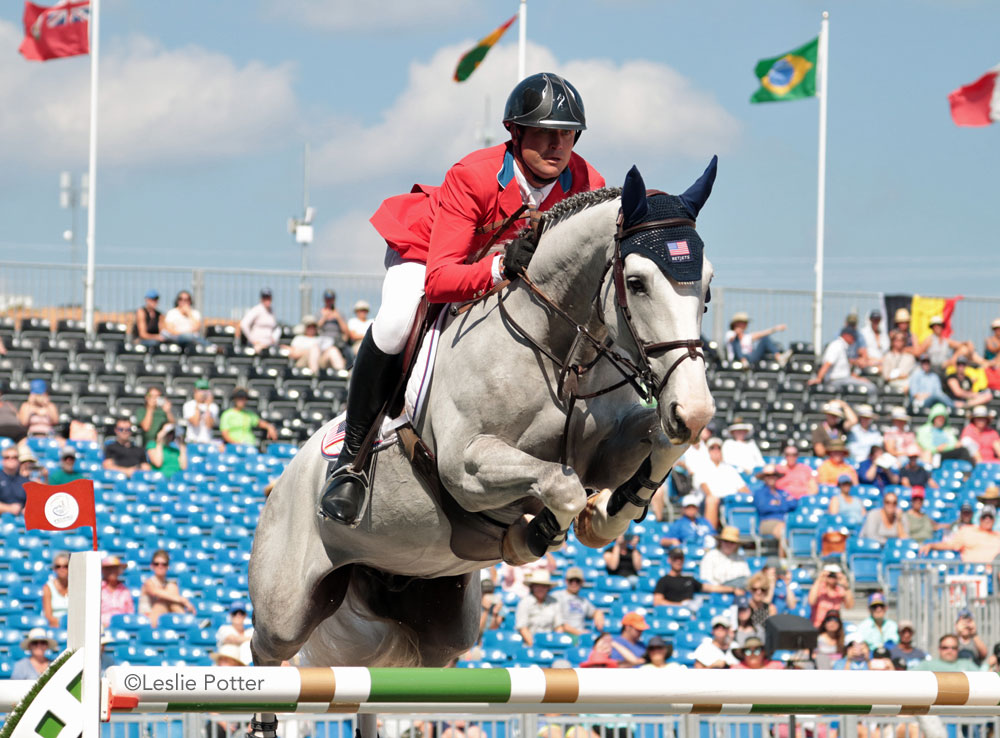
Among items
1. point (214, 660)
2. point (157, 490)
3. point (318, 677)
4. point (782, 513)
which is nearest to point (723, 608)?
point (782, 513)

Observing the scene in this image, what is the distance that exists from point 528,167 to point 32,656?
6.19 m

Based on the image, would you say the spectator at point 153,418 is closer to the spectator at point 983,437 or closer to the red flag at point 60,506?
the spectator at point 983,437

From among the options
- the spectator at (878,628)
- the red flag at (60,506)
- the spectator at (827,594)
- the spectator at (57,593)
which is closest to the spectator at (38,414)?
the spectator at (57,593)

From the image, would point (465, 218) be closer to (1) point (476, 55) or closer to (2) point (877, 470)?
(2) point (877, 470)

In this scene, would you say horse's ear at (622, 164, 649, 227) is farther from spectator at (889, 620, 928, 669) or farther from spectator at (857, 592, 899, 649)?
spectator at (857, 592, 899, 649)

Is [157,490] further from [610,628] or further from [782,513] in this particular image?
[782,513]

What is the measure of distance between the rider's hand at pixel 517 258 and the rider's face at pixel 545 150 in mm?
297

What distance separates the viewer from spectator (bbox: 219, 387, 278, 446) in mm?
15531

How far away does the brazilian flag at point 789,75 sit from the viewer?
23.2 meters

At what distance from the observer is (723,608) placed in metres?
12.2

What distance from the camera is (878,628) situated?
1152 cm

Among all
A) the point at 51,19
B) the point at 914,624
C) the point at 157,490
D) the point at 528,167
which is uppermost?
the point at 51,19

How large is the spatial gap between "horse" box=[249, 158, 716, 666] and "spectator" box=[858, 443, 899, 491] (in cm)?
1071

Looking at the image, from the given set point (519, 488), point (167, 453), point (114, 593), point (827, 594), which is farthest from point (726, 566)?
point (519, 488)
